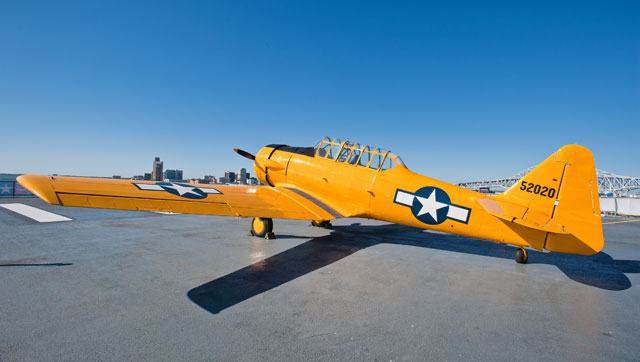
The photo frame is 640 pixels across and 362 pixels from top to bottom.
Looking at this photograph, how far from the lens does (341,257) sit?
6.02 m

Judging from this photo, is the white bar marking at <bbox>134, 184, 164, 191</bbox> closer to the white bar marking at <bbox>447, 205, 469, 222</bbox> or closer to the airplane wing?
the airplane wing

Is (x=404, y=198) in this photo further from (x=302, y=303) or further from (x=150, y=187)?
(x=150, y=187)

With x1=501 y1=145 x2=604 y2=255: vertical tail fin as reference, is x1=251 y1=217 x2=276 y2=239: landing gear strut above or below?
below

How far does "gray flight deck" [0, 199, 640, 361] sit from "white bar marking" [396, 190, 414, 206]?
50.8 inches

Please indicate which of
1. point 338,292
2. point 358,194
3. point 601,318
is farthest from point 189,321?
point 601,318

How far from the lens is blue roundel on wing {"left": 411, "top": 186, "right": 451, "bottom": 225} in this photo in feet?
19.1

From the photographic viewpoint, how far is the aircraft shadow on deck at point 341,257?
3973 millimetres

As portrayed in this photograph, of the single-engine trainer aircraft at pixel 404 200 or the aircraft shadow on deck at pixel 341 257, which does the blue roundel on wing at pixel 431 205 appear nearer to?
the single-engine trainer aircraft at pixel 404 200

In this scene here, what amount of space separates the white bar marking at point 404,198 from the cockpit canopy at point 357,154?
0.92m

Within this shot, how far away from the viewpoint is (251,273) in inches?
189

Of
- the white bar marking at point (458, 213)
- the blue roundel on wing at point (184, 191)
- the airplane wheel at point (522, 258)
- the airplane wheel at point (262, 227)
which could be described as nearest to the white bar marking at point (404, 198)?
the white bar marking at point (458, 213)

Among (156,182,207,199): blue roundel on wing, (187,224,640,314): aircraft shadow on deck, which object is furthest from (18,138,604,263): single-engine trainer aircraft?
(187,224,640,314): aircraft shadow on deck

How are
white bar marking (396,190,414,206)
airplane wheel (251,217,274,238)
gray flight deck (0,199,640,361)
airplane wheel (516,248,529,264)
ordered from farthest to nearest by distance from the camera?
1. airplane wheel (251,217,274,238)
2. white bar marking (396,190,414,206)
3. airplane wheel (516,248,529,264)
4. gray flight deck (0,199,640,361)

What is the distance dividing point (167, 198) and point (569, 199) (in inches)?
316
